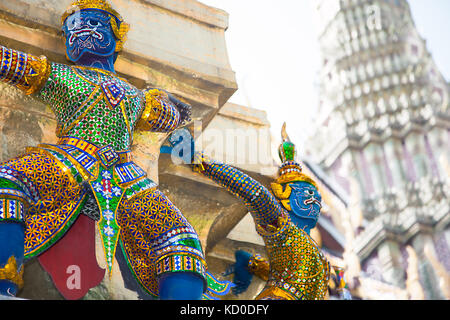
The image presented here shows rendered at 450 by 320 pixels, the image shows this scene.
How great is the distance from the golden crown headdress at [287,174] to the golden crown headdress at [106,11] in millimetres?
1179

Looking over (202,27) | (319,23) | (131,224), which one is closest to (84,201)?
(131,224)

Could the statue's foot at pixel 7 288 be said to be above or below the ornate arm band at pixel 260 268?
below

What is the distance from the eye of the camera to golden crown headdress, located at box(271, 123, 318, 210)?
4254 millimetres

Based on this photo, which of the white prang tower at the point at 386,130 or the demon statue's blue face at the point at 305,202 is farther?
the white prang tower at the point at 386,130

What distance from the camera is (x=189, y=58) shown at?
4.68m

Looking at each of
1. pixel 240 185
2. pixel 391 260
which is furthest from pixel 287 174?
pixel 391 260

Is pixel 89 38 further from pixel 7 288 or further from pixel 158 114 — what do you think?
pixel 7 288

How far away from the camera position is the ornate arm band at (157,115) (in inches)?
151

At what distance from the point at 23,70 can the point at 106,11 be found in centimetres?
69

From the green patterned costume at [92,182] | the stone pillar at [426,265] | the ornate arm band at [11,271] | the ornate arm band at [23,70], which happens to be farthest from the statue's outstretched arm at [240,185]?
the stone pillar at [426,265]

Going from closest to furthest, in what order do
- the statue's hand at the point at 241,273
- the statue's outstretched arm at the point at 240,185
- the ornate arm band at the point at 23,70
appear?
the ornate arm band at the point at 23,70, the statue's outstretched arm at the point at 240,185, the statue's hand at the point at 241,273

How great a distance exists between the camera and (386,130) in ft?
103

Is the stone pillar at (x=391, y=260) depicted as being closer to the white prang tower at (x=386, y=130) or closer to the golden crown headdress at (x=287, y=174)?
the white prang tower at (x=386, y=130)
